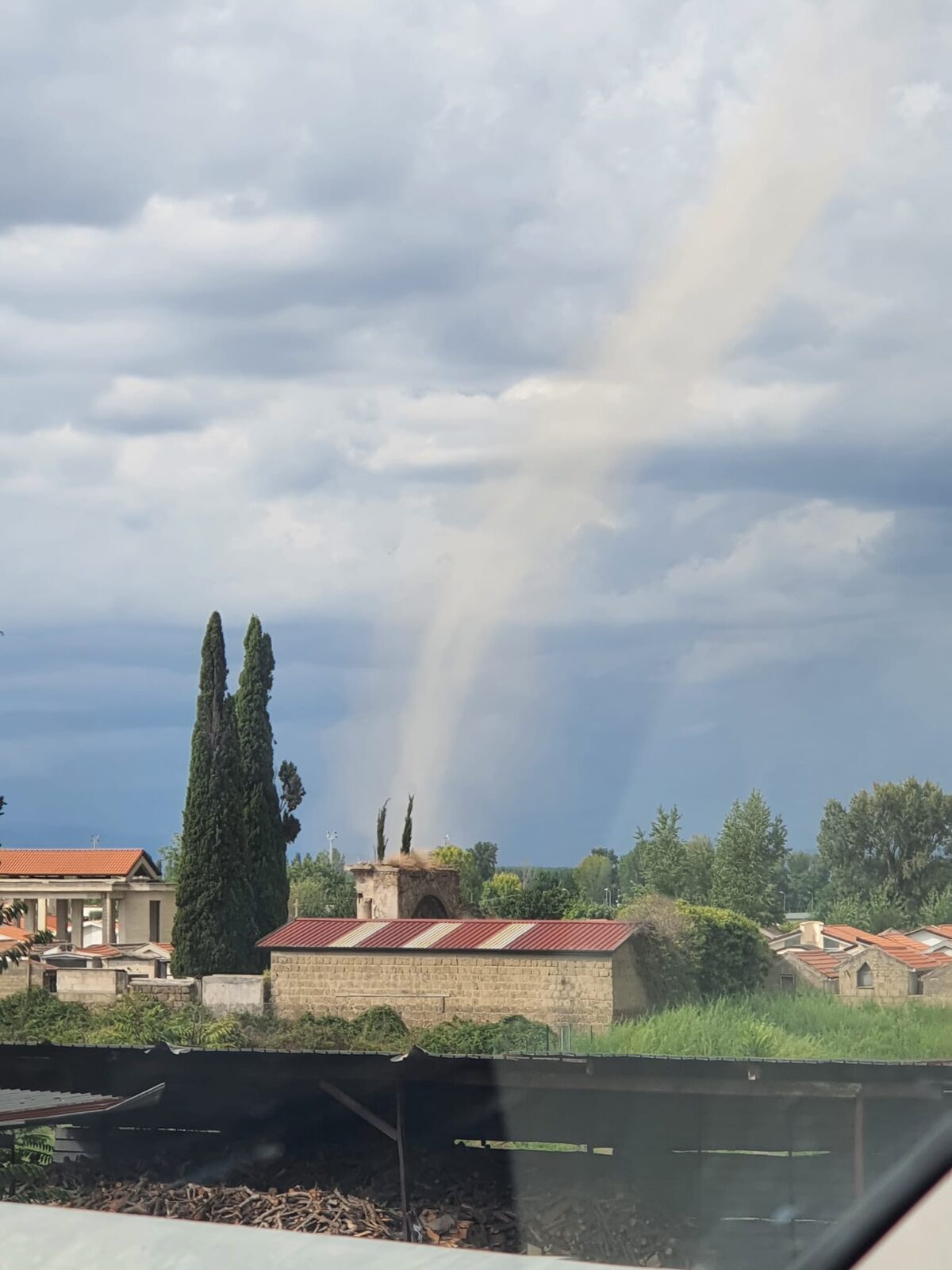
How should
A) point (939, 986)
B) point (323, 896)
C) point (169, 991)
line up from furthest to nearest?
point (323, 896)
point (169, 991)
point (939, 986)

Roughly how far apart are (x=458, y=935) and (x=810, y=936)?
6.04 metres

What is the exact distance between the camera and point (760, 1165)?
192 cm

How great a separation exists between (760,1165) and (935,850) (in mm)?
6235

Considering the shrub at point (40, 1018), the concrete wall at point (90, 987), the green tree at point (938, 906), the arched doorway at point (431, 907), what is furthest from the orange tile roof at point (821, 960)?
the concrete wall at point (90, 987)

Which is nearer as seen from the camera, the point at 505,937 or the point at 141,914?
the point at 505,937

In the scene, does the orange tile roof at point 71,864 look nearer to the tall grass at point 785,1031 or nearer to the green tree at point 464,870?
the green tree at point 464,870

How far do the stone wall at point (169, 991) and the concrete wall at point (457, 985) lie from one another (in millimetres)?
1236

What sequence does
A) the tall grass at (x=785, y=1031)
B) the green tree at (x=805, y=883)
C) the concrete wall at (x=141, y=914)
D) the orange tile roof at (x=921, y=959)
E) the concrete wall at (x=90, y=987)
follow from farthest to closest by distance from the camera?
the concrete wall at (x=141, y=914) → the concrete wall at (x=90, y=987) → the green tree at (x=805, y=883) → the tall grass at (x=785, y=1031) → the orange tile roof at (x=921, y=959)

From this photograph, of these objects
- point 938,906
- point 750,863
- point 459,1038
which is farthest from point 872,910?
point 459,1038

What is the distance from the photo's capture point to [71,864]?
3388 centimetres

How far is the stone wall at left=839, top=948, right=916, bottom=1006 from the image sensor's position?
9.86 meters

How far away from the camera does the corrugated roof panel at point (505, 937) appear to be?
19016 mm

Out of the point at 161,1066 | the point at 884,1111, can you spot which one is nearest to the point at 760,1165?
the point at 884,1111

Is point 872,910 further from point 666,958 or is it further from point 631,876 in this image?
point 631,876
